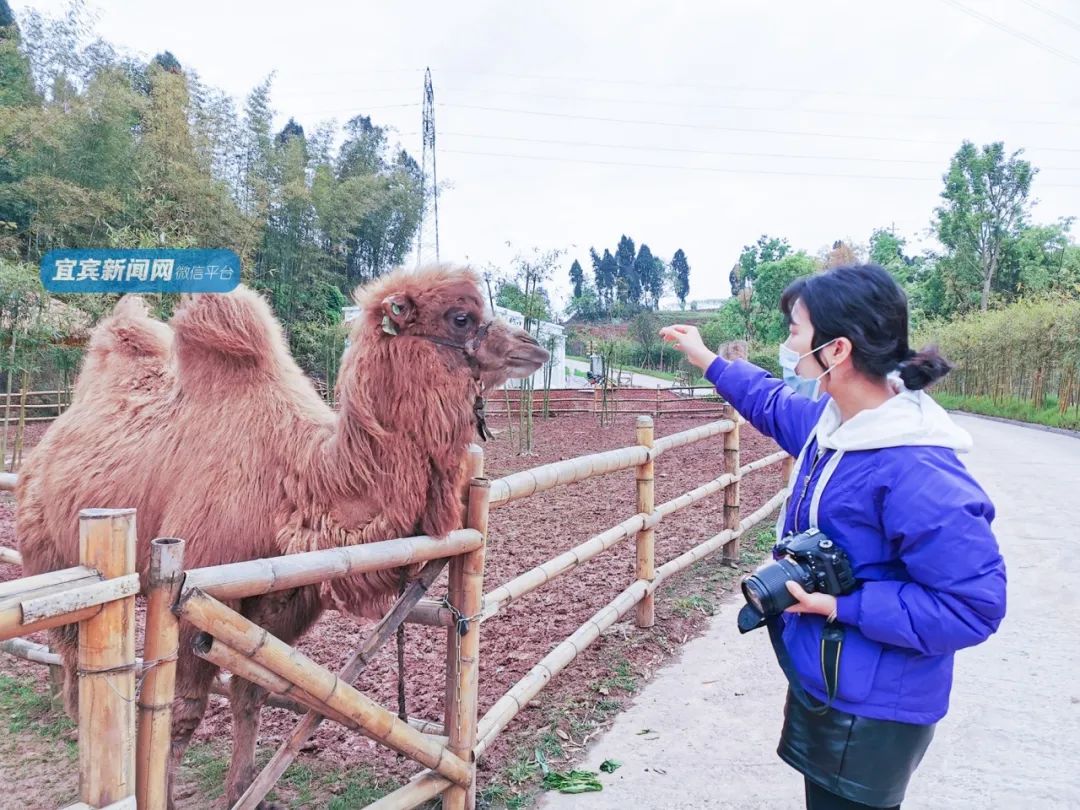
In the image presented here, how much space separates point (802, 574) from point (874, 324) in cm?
55

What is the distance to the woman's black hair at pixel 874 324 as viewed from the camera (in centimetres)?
154

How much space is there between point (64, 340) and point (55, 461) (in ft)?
31.4

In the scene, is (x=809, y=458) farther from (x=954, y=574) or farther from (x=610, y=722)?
(x=610, y=722)

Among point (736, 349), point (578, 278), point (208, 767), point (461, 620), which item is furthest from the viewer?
point (578, 278)

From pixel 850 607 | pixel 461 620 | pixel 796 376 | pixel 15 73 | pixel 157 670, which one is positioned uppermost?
pixel 15 73

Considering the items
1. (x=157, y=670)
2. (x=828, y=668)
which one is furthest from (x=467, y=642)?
(x=828, y=668)

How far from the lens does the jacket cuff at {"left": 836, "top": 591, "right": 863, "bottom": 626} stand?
1447mm

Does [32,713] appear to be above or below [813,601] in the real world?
below

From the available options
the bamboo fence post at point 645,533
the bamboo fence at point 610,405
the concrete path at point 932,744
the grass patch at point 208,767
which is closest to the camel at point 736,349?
the bamboo fence post at point 645,533

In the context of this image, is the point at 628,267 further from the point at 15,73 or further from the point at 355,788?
the point at 355,788

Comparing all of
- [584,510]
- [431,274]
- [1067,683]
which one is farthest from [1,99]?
[1067,683]

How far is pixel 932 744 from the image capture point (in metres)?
3.06

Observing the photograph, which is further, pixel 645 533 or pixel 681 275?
pixel 681 275

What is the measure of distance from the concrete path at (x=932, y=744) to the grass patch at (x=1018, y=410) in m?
10.3
